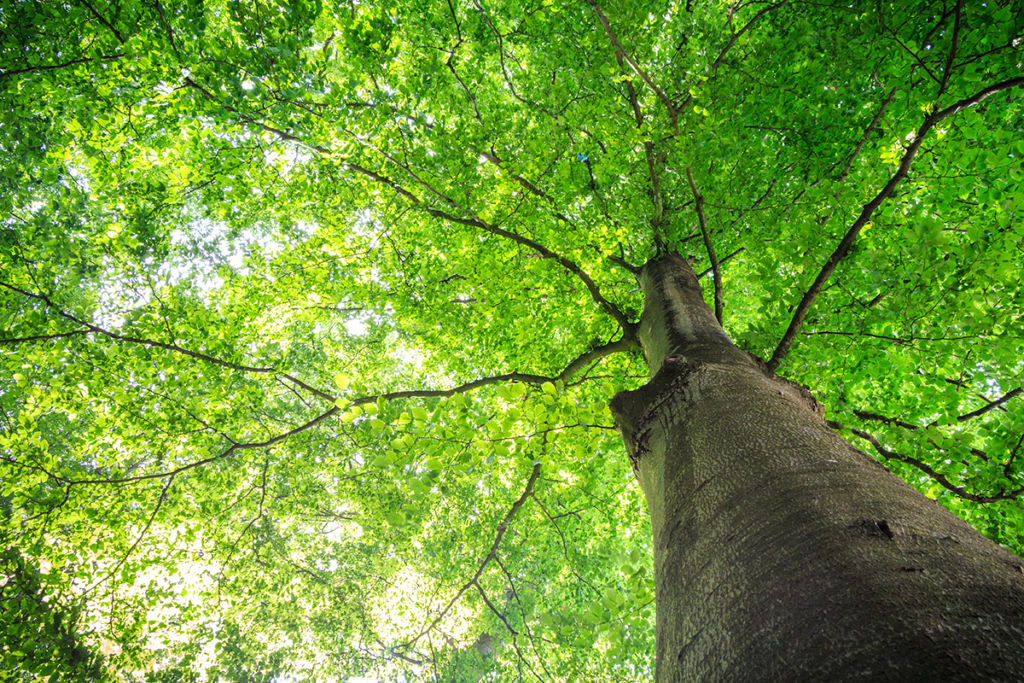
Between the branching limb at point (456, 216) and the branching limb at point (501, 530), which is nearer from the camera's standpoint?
the branching limb at point (456, 216)

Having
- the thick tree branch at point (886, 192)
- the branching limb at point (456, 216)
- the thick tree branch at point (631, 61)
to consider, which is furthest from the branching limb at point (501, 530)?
the thick tree branch at point (631, 61)

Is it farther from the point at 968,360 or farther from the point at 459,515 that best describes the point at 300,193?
the point at 968,360

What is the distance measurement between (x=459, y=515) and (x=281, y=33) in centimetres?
593

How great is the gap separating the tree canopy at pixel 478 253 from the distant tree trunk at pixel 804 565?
24.3 inches

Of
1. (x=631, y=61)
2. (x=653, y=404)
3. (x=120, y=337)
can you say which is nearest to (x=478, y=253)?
(x=631, y=61)

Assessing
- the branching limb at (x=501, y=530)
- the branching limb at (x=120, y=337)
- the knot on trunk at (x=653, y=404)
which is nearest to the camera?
the knot on trunk at (x=653, y=404)

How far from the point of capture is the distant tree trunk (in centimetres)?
73

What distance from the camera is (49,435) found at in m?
6.52

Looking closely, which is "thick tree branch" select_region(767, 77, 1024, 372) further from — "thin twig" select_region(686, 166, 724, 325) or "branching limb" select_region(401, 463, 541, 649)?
"branching limb" select_region(401, 463, 541, 649)

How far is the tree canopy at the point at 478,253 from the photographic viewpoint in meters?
2.67

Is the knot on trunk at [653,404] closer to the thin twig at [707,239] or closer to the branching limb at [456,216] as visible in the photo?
the thin twig at [707,239]

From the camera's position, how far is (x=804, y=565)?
963mm

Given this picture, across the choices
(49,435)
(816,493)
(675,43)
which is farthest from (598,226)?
(49,435)

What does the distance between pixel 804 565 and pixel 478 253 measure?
3.96m
